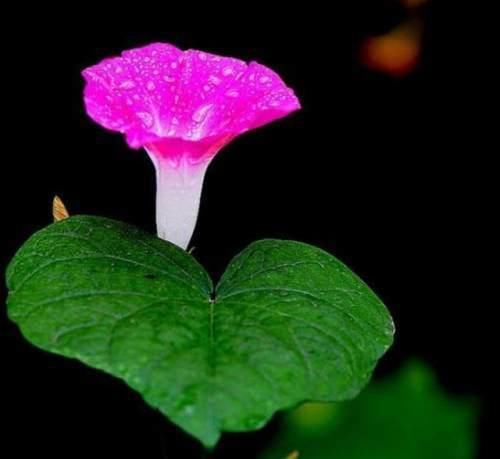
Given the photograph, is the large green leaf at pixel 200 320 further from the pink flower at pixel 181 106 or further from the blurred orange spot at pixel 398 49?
the blurred orange spot at pixel 398 49

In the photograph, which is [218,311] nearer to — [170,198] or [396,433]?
[170,198]

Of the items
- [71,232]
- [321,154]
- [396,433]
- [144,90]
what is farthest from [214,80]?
[321,154]

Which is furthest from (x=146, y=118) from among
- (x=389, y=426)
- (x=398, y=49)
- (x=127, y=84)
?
(x=398, y=49)

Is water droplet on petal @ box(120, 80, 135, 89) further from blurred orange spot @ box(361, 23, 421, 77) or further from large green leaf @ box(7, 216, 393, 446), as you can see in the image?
blurred orange spot @ box(361, 23, 421, 77)

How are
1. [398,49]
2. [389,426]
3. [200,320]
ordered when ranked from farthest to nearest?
[398,49] < [389,426] < [200,320]

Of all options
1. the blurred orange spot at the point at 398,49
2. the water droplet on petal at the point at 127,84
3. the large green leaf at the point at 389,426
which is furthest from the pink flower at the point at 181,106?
the blurred orange spot at the point at 398,49

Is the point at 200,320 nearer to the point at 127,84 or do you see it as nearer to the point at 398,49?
the point at 127,84
